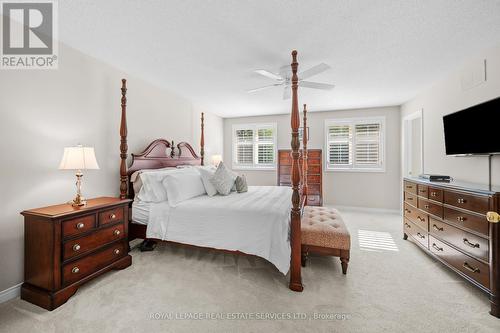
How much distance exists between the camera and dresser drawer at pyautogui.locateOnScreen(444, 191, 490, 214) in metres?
1.88

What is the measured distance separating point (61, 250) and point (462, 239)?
375cm

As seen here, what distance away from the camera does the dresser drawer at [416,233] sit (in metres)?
2.79

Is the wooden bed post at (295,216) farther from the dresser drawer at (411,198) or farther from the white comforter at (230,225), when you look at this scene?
the dresser drawer at (411,198)

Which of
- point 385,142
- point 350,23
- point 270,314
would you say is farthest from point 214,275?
point 385,142

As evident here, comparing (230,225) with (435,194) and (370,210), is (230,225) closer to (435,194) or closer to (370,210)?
(435,194)

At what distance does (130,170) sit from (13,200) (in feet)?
4.04

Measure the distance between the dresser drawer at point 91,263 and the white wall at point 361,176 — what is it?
4.42 metres

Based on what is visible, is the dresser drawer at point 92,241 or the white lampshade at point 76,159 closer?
the dresser drawer at point 92,241

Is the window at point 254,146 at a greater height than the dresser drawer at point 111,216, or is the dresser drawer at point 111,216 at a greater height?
the window at point 254,146

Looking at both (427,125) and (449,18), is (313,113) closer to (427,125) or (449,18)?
(427,125)

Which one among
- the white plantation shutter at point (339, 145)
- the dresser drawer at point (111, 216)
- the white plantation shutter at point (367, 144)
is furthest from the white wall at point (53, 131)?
the white plantation shutter at point (367, 144)

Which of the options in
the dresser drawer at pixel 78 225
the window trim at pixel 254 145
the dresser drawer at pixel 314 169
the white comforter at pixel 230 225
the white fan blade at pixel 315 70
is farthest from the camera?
the window trim at pixel 254 145

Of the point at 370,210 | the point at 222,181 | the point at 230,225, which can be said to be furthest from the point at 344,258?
the point at 370,210

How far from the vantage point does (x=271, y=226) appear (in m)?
2.22
